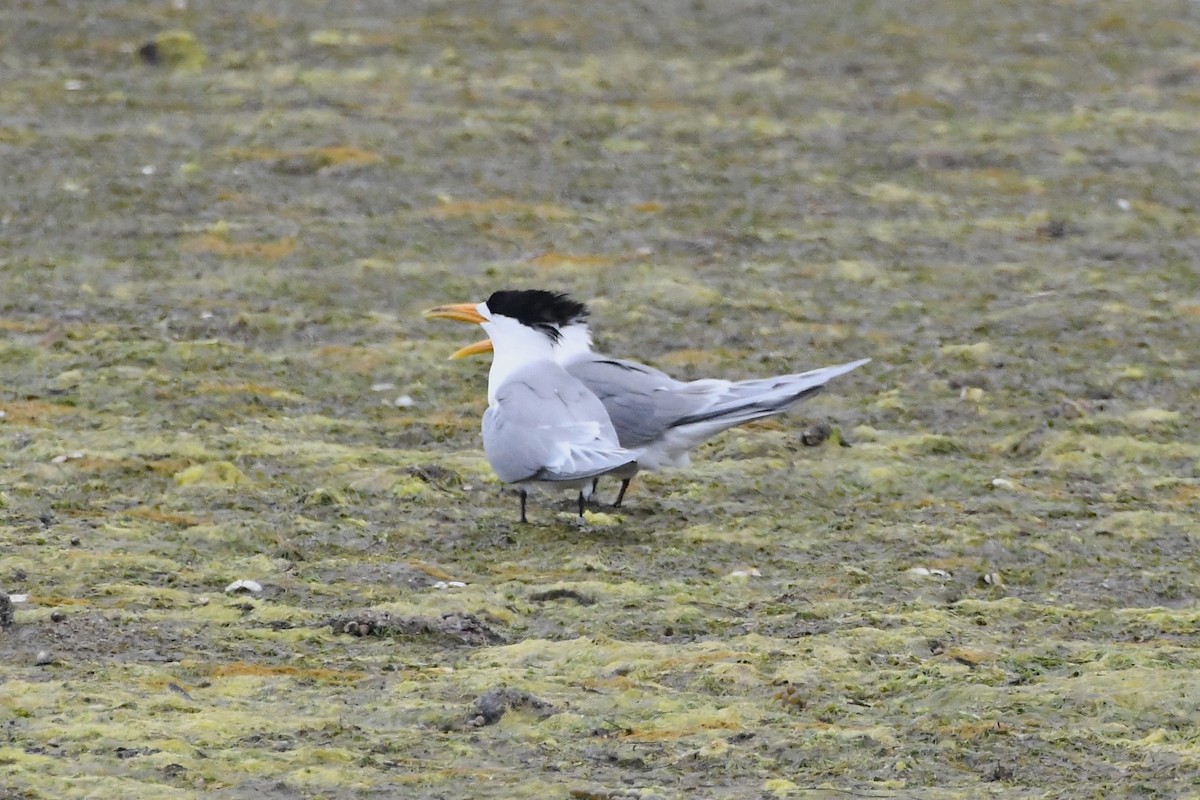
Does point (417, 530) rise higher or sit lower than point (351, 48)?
lower

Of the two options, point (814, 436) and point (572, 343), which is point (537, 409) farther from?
point (814, 436)

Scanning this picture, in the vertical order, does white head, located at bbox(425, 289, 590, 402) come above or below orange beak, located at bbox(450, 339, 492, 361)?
above

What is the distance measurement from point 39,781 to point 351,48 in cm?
785

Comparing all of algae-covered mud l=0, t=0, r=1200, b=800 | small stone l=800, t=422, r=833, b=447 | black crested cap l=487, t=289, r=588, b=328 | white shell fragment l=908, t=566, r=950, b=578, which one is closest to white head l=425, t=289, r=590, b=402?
black crested cap l=487, t=289, r=588, b=328

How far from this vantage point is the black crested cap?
570 cm

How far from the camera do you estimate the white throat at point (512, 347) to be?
18.5 feet

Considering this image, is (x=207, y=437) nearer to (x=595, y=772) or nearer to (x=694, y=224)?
(x=595, y=772)

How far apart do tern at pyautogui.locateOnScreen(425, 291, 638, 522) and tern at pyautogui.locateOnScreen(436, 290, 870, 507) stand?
58 millimetres

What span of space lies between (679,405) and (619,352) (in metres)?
1.47

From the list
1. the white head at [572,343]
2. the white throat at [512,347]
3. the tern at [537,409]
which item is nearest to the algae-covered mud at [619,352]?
the tern at [537,409]

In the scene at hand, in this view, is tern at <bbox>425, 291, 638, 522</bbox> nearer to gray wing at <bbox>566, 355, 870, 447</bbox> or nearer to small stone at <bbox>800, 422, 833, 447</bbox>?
gray wing at <bbox>566, 355, 870, 447</bbox>

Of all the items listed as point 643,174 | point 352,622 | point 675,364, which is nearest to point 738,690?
point 352,622

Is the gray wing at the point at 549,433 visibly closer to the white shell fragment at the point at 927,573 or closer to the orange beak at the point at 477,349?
the orange beak at the point at 477,349

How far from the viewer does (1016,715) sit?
3582 millimetres
